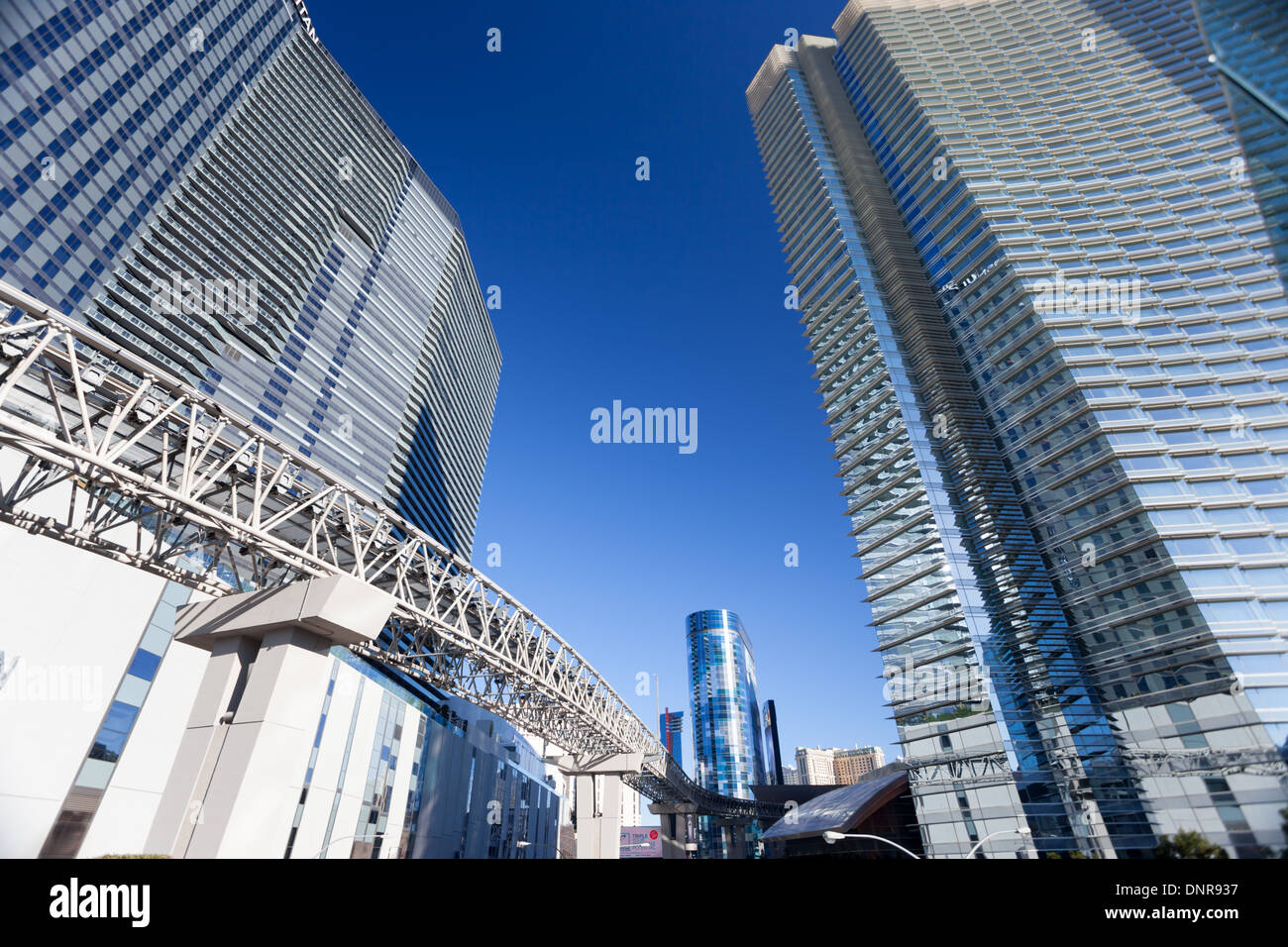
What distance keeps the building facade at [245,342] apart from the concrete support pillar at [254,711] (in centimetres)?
18

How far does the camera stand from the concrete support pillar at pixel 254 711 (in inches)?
530

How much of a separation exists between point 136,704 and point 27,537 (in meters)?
7.59

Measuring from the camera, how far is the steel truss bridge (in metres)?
13.2

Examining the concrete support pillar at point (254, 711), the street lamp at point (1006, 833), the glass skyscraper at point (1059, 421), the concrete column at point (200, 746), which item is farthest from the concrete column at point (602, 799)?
the concrete column at point (200, 746)

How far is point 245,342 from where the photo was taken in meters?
92.2

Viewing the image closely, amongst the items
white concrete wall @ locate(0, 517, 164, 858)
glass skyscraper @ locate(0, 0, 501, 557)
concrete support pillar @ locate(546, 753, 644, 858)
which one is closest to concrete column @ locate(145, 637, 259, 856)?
white concrete wall @ locate(0, 517, 164, 858)

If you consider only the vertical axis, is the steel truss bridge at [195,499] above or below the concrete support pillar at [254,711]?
above

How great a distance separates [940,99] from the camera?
212ft

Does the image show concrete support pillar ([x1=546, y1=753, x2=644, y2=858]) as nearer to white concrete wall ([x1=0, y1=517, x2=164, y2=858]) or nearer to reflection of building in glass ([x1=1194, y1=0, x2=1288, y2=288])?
white concrete wall ([x1=0, y1=517, x2=164, y2=858])

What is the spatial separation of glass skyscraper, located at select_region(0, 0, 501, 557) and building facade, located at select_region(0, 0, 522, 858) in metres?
0.38

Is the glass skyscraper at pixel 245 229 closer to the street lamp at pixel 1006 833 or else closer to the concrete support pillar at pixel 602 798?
the concrete support pillar at pixel 602 798

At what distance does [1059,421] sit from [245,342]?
105226 millimetres
